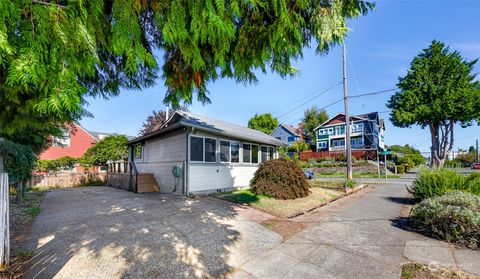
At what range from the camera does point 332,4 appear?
3.01 meters

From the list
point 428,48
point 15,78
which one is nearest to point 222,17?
point 15,78

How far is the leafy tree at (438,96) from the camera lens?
23109 mm

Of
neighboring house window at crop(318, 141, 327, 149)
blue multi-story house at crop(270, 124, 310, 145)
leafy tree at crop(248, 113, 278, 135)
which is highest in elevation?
leafy tree at crop(248, 113, 278, 135)

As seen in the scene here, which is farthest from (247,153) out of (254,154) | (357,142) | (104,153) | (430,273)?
(357,142)

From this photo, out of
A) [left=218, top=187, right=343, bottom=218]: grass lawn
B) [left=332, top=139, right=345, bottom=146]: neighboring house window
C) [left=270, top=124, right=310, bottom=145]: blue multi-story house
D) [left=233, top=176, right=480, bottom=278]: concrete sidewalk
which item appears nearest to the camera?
[left=233, top=176, right=480, bottom=278]: concrete sidewalk

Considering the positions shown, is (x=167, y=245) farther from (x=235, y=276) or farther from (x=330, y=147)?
(x=330, y=147)

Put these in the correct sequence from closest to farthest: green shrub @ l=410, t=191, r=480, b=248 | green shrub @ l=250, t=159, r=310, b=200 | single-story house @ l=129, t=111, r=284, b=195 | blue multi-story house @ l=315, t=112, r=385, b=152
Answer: green shrub @ l=410, t=191, r=480, b=248 < green shrub @ l=250, t=159, r=310, b=200 < single-story house @ l=129, t=111, r=284, b=195 < blue multi-story house @ l=315, t=112, r=385, b=152

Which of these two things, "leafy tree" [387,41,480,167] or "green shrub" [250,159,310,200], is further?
"leafy tree" [387,41,480,167]

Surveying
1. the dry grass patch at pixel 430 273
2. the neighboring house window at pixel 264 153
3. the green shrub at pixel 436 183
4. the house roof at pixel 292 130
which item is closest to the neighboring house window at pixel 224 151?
the neighboring house window at pixel 264 153

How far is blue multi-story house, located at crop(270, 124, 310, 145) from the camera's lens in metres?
43.8

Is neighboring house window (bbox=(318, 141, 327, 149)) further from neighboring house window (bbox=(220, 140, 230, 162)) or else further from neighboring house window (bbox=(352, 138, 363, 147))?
neighboring house window (bbox=(220, 140, 230, 162))

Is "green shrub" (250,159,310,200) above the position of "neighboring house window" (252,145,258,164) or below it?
below

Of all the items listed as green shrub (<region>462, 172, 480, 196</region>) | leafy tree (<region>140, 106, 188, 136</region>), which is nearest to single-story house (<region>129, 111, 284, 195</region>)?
green shrub (<region>462, 172, 480, 196</region>)

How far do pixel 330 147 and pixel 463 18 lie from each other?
1289 inches
